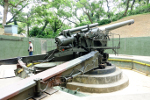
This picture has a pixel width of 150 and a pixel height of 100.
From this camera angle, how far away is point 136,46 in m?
11.0

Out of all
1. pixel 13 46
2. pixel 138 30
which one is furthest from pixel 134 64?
pixel 138 30

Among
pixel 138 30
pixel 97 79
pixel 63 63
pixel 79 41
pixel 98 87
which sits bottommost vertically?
pixel 98 87

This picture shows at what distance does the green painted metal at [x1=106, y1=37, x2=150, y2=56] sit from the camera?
34.4 ft

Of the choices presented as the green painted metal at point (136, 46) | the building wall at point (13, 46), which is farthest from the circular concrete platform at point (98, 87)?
the green painted metal at point (136, 46)

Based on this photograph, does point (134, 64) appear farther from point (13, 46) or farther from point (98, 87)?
point (13, 46)

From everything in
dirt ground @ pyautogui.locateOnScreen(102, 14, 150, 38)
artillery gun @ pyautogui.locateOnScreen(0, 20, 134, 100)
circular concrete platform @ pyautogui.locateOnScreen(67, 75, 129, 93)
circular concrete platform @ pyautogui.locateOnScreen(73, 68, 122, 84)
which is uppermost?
dirt ground @ pyautogui.locateOnScreen(102, 14, 150, 38)

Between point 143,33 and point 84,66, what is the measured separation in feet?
49.1

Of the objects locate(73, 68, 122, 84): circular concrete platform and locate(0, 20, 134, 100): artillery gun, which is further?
locate(73, 68, 122, 84): circular concrete platform

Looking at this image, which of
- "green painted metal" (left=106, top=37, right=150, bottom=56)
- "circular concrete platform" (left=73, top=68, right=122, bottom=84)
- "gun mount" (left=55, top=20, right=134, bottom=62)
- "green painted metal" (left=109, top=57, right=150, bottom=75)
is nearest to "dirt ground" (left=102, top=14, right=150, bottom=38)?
"green painted metal" (left=106, top=37, right=150, bottom=56)

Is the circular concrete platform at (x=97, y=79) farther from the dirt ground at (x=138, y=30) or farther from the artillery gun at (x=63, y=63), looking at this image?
the dirt ground at (x=138, y=30)

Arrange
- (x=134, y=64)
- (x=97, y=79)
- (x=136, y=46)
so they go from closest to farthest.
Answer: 1. (x=97, y=79)
2. (x=134, y=64)
3. (x=136, y=46)

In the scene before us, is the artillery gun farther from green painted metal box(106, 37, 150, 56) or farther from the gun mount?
green painted metal box(106, 37, 150, 56)

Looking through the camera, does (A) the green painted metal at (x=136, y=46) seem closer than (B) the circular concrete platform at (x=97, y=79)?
No

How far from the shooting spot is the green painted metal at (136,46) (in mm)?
10484
